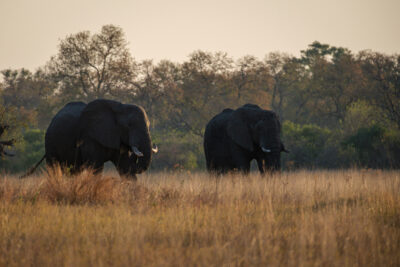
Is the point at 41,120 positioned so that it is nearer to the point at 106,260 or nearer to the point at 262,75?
the point at 262,75

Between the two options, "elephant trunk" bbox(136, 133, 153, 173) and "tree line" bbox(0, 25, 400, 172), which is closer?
"elephant trunk" bbox(136, 133, 153, 173)

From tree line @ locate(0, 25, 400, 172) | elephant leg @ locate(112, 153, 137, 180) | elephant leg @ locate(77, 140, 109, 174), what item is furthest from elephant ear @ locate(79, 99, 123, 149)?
tree line @ locate(0, 25, 400, 172)

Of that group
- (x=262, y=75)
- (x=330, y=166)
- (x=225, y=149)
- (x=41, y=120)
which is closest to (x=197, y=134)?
(x=262, y=75)

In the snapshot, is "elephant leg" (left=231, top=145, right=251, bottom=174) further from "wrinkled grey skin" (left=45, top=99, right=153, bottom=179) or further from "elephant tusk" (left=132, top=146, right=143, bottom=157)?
"elephant tusk" (left=132, top=146, right=143, bottom=157)

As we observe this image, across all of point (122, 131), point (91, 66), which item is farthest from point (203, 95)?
point (122, 131)

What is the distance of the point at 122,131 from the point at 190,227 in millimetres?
7234

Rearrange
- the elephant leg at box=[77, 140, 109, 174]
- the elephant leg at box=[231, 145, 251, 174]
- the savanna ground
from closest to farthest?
1. the savanna ground
2. the elephant leg at box=[77, 140, 109, 174]
3. the elephant leg at box=[231, 145, 251, 174]

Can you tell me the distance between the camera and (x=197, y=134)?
120ft

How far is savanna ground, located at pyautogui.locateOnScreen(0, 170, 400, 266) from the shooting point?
6.28 m

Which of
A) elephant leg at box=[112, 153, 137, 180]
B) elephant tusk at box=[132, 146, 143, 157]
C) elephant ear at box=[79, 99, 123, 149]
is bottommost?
elephant leg at box=[112, 153, 137, 180]

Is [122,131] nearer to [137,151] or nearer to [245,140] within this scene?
[137,151]

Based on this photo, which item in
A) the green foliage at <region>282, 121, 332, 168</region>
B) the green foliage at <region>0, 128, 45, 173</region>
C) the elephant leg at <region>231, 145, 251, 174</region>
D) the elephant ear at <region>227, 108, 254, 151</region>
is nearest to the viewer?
the elephant ear at <region>227, 108, 254, 151</region>

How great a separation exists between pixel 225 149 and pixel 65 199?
8.30m

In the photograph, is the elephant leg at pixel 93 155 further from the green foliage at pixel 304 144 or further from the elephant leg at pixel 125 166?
the green foliage at pixel 304 144
